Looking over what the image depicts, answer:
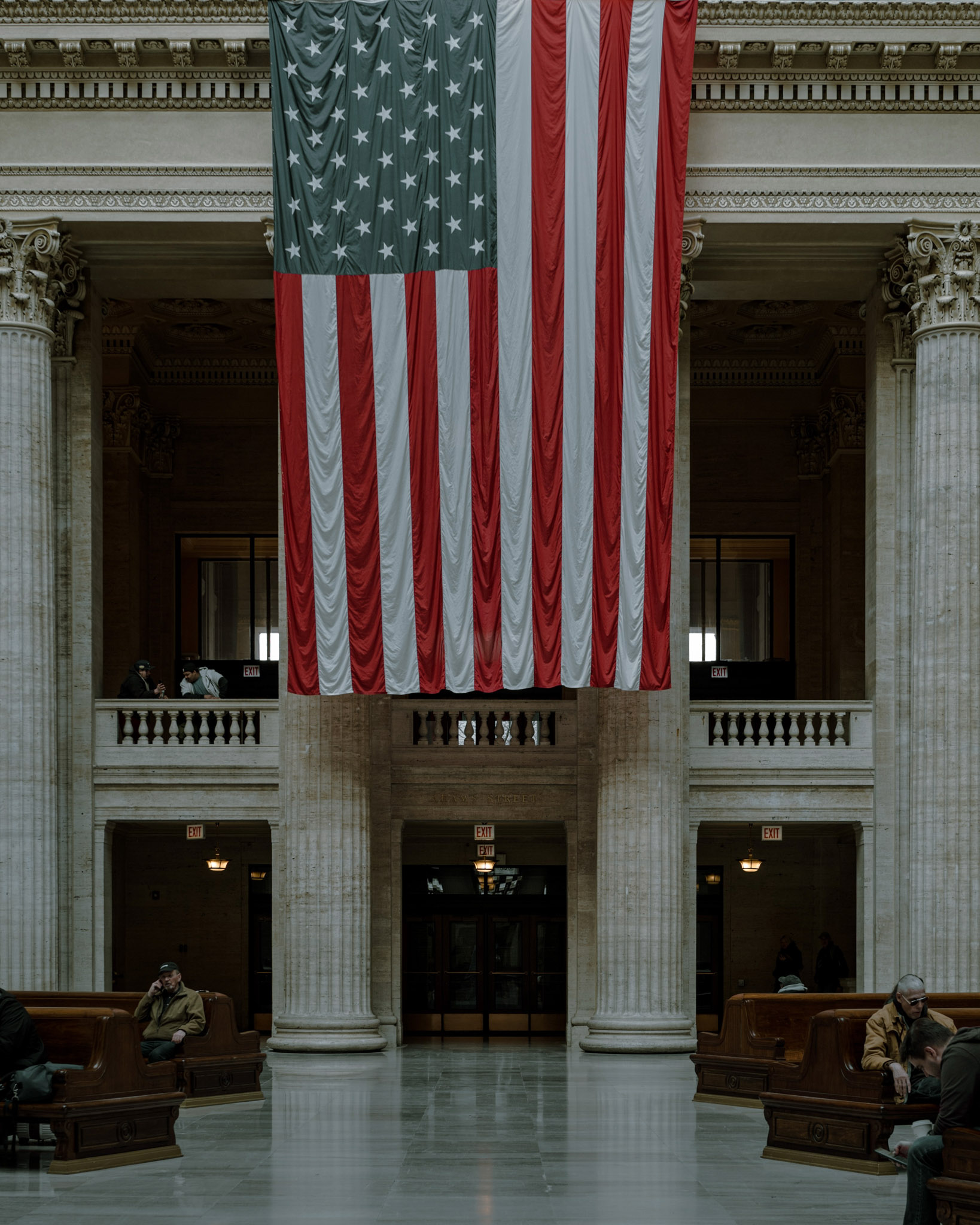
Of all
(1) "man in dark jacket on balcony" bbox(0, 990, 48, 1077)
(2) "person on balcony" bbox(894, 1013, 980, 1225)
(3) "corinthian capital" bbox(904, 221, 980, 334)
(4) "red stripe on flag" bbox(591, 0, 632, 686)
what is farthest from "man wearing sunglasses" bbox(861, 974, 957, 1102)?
(3) "corinthian capital" bbox(904, 221, 980, 334)

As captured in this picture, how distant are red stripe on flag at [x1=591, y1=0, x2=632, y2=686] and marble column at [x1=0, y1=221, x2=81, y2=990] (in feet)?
22.5

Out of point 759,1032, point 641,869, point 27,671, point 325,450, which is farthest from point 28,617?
point 759,1032

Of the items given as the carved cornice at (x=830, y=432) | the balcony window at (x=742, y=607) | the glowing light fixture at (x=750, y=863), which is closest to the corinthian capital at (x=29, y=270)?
the glowing light fixture at (x=750, y=863)

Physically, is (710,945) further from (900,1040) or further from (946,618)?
(900,1040)

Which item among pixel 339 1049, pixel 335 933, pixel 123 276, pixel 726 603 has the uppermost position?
pixel 123 276

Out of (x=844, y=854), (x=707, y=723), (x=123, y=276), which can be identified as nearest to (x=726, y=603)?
(x=844, y=854)

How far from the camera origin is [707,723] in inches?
876

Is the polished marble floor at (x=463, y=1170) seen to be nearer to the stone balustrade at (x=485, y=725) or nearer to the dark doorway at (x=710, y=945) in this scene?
the stone balustrade at (x=485, y=725)

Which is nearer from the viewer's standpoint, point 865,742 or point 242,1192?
point 242,1192

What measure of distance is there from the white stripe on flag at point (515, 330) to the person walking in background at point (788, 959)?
306 inches

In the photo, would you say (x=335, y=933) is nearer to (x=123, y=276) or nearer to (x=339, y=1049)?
(x=339, y=1049)

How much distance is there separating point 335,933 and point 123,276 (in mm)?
9229

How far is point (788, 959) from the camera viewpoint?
82.7ft

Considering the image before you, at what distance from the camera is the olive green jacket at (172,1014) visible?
1510 centimetres
